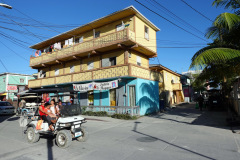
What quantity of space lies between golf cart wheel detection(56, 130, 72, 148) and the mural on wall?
9.52m

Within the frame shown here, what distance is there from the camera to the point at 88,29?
19.2 meters

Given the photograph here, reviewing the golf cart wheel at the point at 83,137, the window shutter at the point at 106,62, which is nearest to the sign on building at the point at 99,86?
the window shutter at the point at 106,62

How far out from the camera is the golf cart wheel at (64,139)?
6289 mm

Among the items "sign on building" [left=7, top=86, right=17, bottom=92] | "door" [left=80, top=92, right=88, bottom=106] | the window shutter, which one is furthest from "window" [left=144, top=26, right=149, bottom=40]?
"sign on building" [left=7, top=86, right=17, bottom=92]

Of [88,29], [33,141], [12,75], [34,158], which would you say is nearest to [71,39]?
[88,29]

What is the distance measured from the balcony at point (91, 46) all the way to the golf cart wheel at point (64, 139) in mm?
10310

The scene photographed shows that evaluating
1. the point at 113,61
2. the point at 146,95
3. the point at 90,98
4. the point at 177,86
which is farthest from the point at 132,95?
the point at 177,86

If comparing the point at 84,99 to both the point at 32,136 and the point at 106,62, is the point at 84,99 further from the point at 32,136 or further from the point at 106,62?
the point at 32,136

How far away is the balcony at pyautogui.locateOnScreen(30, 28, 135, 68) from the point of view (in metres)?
15.1

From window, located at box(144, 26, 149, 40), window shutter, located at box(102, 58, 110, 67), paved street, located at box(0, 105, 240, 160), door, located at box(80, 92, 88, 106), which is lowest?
paved street, located at box(0, 105, 240, 160)

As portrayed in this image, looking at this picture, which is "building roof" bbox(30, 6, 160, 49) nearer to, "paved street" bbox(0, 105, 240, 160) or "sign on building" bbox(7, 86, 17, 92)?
"paved street" bbox(0, 105, 240, 160)

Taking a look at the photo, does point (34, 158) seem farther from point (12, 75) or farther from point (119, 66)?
point (12, 75)

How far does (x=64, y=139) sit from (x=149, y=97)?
38.7 feet

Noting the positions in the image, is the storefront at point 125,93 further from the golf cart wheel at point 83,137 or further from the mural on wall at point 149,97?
the golf cart wheel at point 83,137
